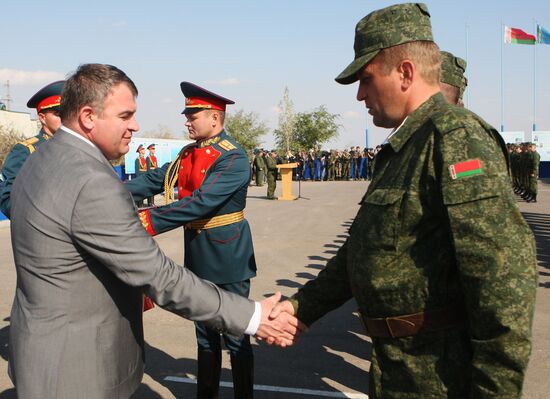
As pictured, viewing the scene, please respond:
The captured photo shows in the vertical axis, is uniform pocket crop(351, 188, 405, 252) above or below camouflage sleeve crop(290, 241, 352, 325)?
above

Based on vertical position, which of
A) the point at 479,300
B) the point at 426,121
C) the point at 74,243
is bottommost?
the point at 479,300

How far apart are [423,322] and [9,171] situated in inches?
138

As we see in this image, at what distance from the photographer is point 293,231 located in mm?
12555

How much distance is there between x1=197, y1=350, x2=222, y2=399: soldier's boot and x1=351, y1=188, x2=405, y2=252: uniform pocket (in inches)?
85.6

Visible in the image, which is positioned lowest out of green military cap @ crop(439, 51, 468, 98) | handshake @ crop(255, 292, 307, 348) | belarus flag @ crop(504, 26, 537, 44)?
handshake @ crop(255, 292, 307, 348)

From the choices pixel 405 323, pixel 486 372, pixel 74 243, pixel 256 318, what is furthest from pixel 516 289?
pixel 74 243

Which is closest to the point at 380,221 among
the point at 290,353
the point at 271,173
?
the point at 290,353

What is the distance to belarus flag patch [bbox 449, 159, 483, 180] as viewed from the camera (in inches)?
66.7

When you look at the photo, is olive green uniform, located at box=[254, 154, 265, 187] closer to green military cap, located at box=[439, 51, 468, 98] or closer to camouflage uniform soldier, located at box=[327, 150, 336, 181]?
camouflage uniform soldier, located at box=[327, 150, 336, 181]

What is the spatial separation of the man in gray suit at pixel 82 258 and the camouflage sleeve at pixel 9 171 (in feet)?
7.08

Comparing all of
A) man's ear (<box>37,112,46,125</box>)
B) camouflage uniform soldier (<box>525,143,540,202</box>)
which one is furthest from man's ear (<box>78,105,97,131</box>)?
camouflage uniform soldier (<box>525,143,540,202</box>)

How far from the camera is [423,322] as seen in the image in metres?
1.90

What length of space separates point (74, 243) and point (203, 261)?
74.8 inches

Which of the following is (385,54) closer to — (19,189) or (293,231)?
(19,189)
